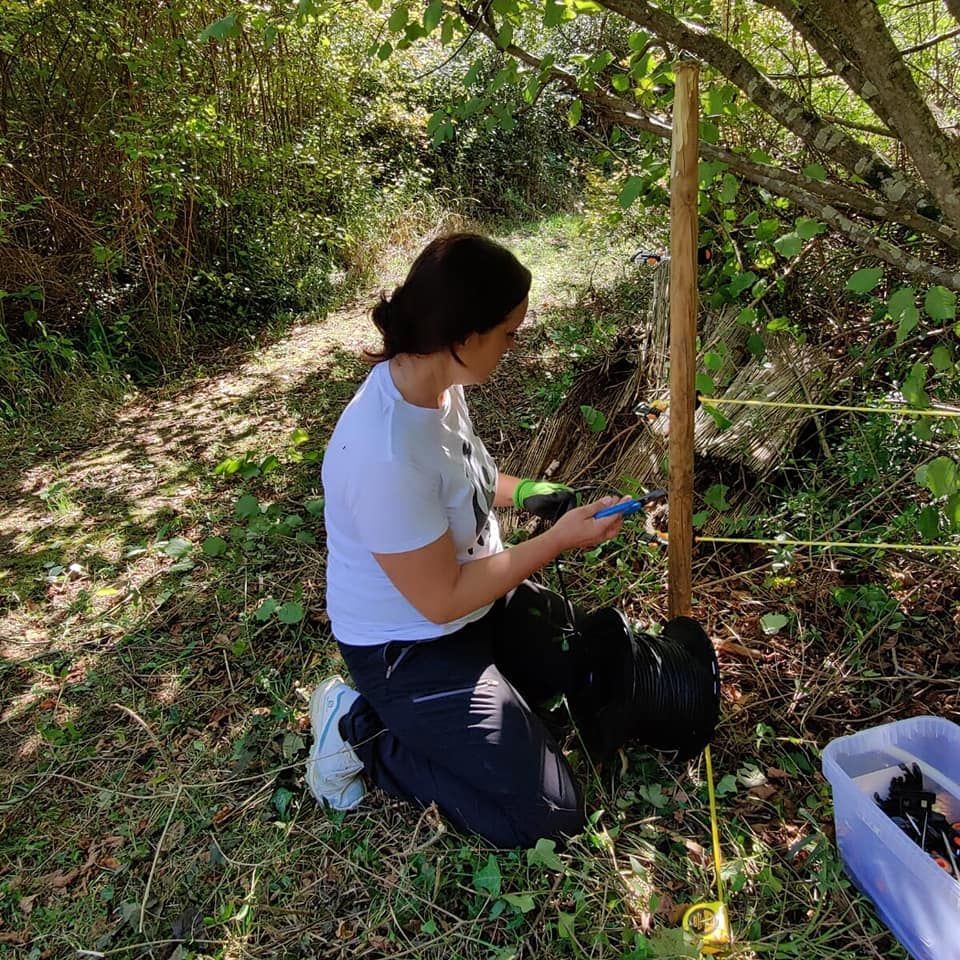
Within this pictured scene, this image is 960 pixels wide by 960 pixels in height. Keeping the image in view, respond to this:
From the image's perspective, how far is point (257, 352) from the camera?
5.27 metres

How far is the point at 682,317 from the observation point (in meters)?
1.58

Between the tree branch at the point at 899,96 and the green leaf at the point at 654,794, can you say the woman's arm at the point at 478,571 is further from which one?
the tree branch at the point at 899,96

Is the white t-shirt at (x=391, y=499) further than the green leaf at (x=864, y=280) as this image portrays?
Yes

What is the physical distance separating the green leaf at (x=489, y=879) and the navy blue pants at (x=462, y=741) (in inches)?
2.7

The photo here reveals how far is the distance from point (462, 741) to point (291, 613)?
97cm

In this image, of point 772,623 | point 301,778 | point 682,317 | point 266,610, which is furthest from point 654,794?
point 266,610

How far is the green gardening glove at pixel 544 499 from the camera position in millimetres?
1866

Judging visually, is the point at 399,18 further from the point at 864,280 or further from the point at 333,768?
the point at 333,768

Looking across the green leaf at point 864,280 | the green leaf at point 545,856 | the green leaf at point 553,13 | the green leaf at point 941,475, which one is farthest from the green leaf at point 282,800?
the green leaf at point 553,13

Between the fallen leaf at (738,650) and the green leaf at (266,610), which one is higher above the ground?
the fallen leaf at (738,650)

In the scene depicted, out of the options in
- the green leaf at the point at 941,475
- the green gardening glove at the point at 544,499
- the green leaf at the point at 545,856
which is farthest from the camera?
the green gardening glove at the point at 544,499

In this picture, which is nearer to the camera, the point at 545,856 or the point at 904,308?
the point at 904,308

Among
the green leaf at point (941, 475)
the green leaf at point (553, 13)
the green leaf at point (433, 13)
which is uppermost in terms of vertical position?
the green leaf at point (553, 13)

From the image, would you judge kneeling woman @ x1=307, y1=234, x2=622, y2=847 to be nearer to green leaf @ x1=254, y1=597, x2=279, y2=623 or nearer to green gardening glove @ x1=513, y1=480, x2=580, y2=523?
green gardening glove @ x1=513, y1=480, x2=580, y2=523
